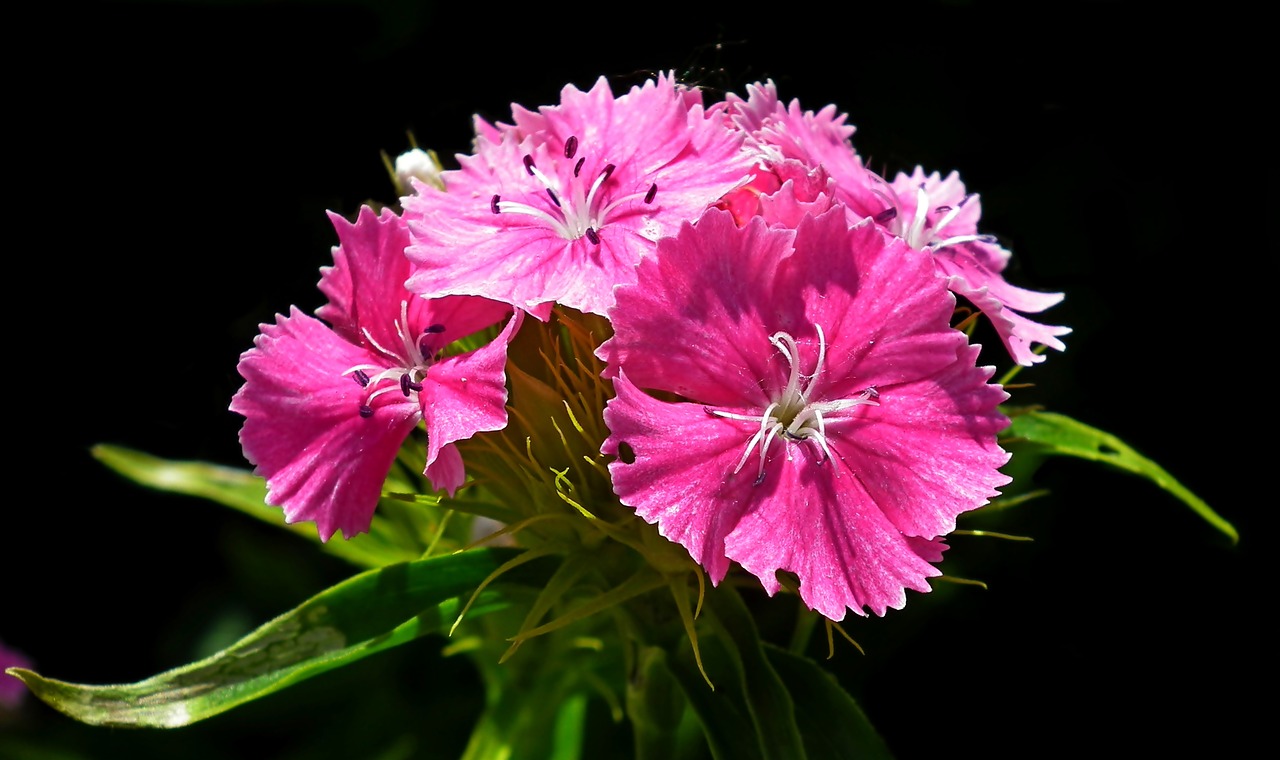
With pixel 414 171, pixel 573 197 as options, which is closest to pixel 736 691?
pixel 573 197

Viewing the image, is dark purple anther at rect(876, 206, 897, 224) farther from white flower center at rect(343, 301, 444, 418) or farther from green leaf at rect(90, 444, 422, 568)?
green leaf at rect(90, 444, 422, 568)

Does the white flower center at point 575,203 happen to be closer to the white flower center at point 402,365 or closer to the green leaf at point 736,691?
the white flower center at point 402,365

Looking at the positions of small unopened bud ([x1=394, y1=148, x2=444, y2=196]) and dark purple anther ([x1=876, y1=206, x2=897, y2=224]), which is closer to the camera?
dark purple anther ([x1=876, y1=206, x2=897, y2=224])

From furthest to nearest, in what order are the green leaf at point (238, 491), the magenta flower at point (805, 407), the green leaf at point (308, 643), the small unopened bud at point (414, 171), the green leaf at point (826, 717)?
the green leaf at point (238, 491) < the small unopened bud at point (414, 171) < the green leaf at point (826, 717) < the green leaf at point (308, 643) < the magenta flower at point (805, 407)

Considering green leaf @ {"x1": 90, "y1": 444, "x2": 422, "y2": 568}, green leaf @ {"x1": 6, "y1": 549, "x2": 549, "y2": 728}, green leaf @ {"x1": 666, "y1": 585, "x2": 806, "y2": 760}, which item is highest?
green leaf @ {"x1": 6, "y1": 549, "x2": 549, "y2": 728}

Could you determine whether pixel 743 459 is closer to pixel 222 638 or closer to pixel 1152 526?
pixel 1152 526

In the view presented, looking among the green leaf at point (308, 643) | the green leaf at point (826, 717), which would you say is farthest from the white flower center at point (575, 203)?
the green leaf at point (826, 717)

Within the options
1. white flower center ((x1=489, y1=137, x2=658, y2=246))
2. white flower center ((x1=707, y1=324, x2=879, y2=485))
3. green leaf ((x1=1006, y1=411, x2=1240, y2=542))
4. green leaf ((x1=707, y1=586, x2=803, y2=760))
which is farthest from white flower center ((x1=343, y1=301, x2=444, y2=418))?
green leaf ((x1=1006, y1=411, x2=1240, y2=542))

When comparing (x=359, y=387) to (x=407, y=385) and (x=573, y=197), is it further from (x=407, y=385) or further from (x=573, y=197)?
(x=573, y=197)
